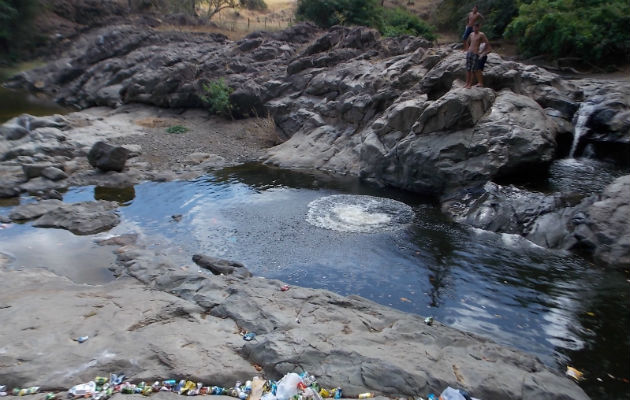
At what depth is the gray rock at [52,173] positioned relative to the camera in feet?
43.6

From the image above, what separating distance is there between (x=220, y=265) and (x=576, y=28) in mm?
20160

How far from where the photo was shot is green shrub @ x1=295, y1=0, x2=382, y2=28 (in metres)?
28.3

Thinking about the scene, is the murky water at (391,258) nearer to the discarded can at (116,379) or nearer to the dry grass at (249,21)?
the discarded can at (116,379)

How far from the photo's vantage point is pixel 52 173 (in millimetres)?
13367

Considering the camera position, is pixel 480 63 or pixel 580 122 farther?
pixel 580 122

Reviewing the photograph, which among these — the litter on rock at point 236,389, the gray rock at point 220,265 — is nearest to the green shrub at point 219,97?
the gray rock at point 220,265

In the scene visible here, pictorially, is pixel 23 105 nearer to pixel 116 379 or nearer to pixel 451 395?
pixel 116 379

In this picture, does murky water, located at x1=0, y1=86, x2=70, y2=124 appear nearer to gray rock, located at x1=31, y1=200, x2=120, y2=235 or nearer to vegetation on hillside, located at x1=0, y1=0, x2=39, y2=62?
vegetation on hillside, located at x1=0, y1=0, x2=39, y2=62

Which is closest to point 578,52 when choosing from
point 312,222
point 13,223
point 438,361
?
point 312,222

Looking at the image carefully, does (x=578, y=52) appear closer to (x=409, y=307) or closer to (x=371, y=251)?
(x=371, y=251)

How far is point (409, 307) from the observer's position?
281 inches

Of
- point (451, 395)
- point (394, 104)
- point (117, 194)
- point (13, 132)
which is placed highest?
point (394, 104)

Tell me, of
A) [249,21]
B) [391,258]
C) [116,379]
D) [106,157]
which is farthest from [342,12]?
[116,379]

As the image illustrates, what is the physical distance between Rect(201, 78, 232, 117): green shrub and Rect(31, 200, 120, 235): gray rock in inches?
446
